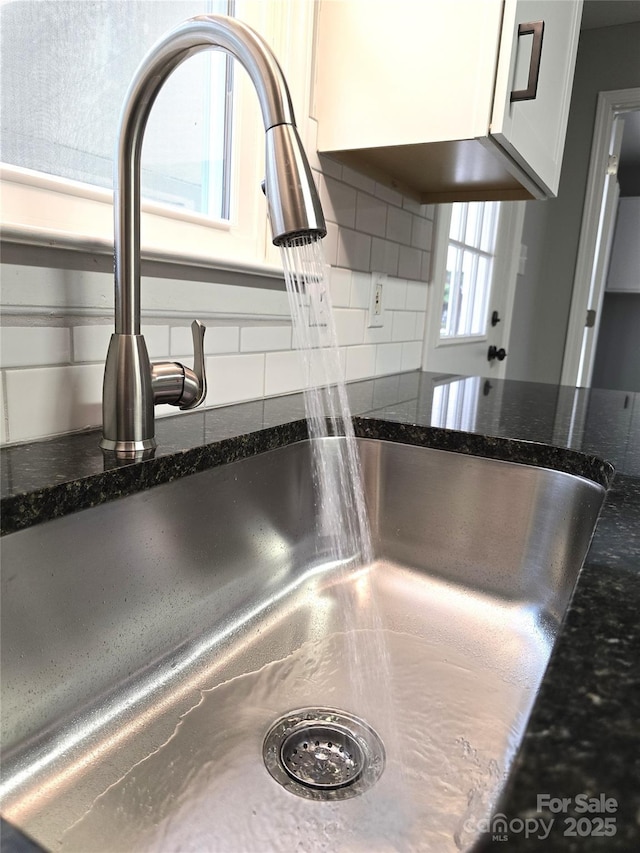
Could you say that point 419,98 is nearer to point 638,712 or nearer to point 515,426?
point 515,426

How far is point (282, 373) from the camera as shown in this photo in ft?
3.22

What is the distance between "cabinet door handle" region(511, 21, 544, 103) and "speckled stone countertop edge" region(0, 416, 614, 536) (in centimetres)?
51

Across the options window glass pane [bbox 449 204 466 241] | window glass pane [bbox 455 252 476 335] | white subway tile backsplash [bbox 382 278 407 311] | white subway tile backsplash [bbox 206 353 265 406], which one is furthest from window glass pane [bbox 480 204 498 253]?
white subway tile backsplash [bbox 206 353 265 406]

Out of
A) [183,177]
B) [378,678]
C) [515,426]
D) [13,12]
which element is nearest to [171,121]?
[183,177]

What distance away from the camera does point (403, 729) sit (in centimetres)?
55

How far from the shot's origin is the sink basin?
1.47ft

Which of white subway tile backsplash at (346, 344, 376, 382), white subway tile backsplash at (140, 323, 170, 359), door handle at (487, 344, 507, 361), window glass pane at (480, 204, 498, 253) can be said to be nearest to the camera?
white subway tile backsplash at (140, 323, 170, 359)

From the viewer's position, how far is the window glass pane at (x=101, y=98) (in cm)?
60

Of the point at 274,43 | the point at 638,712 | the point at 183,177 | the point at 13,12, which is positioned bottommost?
the point at 638,712

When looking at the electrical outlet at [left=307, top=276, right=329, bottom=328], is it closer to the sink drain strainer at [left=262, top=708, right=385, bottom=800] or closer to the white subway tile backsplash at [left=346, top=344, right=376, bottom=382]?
the sink drain strainer at [left=262, top=708, right=385, bottom=800]

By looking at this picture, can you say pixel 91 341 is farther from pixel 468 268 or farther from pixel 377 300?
pixel 468 268

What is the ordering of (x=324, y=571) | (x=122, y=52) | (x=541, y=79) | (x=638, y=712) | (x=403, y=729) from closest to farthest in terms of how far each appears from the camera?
(x=638, y=712), (x=403, y=729), (x=122, y=52), (x=324, y=571), (x=541, y=79)

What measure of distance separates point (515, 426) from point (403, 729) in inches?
17.3

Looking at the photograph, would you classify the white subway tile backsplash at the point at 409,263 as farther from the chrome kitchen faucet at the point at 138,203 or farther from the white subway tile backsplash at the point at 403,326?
the chrome kitchen faucet at the point at 138,203
